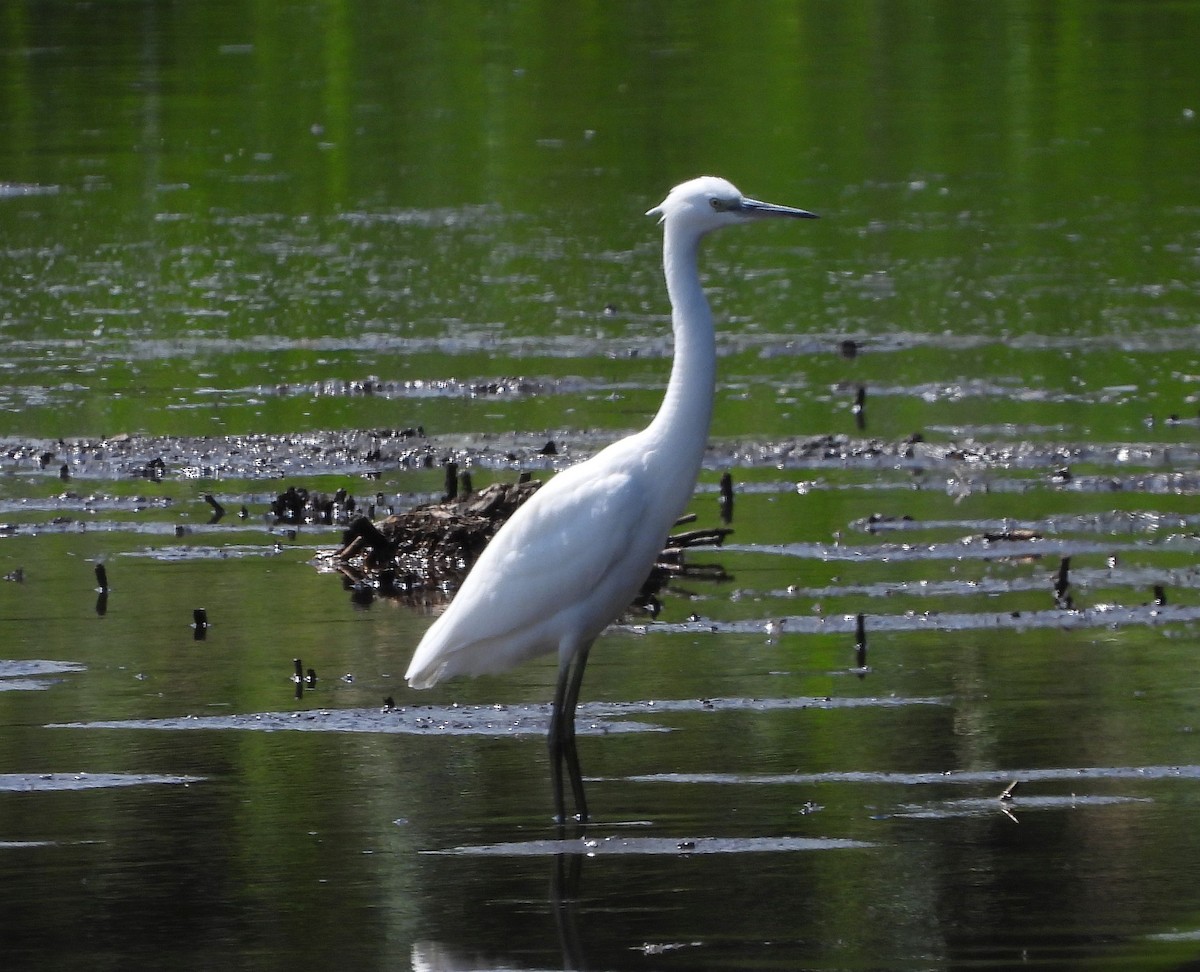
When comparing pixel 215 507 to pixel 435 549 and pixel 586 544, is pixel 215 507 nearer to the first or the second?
pixel 435 549

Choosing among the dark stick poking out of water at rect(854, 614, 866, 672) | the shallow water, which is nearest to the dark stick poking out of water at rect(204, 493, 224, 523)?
the shallow water

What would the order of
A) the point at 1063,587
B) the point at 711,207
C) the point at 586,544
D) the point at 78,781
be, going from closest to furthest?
the point at 78,781, the point at 586,544, the point at 711,207, the point at 1063,587

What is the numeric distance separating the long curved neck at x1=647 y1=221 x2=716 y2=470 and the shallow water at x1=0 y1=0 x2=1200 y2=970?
950 millimetres

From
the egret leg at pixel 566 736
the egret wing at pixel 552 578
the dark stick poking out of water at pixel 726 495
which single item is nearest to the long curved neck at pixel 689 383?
the egret wing at pixel 552 578

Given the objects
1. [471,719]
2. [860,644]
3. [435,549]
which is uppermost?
[435,549]

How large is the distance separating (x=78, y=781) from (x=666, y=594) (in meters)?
3.31

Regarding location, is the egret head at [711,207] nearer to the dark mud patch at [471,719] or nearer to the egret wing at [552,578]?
the egret wing at [552,578]

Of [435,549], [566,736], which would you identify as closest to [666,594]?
[435,549]

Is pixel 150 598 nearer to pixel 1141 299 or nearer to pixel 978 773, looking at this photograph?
pixel 978 773

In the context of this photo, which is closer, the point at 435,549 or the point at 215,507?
the point at 435,549

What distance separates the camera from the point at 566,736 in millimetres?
8117

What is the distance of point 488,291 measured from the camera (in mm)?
19547

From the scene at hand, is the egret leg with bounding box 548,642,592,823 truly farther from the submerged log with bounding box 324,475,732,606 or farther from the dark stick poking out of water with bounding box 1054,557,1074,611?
the submerged log with bounding box 324,475,732,606

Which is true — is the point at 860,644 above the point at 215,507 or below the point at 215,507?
below
